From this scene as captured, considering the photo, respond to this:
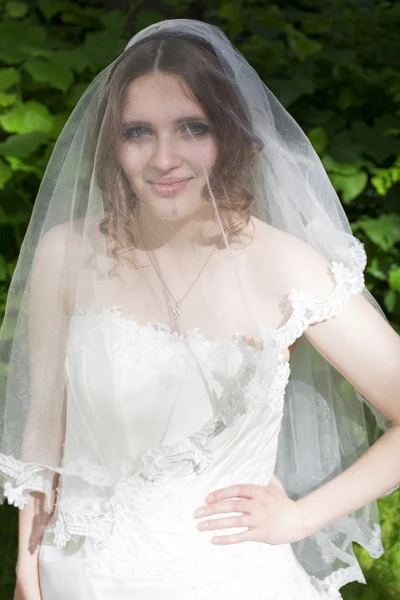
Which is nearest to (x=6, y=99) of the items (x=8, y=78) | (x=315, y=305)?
(x=8, y=78)

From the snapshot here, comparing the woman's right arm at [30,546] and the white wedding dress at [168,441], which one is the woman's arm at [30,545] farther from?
the white wedding dress at [168,441]

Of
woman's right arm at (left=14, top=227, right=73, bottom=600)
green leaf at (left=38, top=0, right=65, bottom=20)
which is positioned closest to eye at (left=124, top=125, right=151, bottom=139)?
woman's right arm at (left=14, top=227, right=73, bottom=600)

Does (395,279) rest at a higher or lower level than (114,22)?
lower

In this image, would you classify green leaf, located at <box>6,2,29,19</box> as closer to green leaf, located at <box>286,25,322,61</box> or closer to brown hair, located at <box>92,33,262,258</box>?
green leaf, located at <box>286,25,322,61</box>

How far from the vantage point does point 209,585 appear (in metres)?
1.73

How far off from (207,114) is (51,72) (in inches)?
46.2

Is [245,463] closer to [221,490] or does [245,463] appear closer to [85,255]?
[221,490]

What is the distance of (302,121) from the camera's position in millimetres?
2984

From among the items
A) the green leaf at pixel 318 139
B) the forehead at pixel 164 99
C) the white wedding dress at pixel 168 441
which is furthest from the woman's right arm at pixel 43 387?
the green leaf at pixel 318 139

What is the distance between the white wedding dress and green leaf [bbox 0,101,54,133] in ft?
3.77

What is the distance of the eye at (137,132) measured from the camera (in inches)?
67.6

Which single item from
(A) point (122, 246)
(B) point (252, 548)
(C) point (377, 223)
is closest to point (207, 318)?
(A) point (122, 246)

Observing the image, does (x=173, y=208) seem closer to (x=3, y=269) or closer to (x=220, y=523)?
(x=220, y=523)

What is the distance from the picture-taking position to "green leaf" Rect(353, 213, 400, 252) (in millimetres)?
2840
